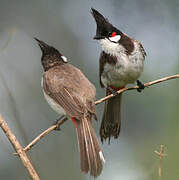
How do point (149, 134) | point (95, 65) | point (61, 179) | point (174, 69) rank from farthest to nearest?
Answer: point (95, 65) → point (149, 134) → point (61, 179) → point (174, 69)

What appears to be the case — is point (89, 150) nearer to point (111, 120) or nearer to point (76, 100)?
point (76, 100)

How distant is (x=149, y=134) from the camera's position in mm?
5438

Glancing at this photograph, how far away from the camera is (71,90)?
2824 mm

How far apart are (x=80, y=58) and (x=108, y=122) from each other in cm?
267

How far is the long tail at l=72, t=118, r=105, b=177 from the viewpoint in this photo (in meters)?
1.96

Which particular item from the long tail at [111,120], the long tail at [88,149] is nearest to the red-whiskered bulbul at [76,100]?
the long tail at [88,149]

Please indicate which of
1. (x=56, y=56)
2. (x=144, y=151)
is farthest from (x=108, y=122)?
(x=144, y=151)

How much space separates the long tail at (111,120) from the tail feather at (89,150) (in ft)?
3.33

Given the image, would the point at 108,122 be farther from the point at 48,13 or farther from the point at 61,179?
the point at 48,13

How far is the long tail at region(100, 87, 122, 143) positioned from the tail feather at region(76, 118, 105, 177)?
40.0 inches

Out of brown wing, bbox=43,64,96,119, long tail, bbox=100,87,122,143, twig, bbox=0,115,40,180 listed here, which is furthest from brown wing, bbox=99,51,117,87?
twig, bbox=0,115,40,180

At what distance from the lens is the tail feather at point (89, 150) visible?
1960 millimetres

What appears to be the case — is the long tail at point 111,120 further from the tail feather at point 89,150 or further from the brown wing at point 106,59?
the tail feather at point 89,150

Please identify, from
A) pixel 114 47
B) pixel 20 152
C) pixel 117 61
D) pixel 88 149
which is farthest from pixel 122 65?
pixel 20 152
